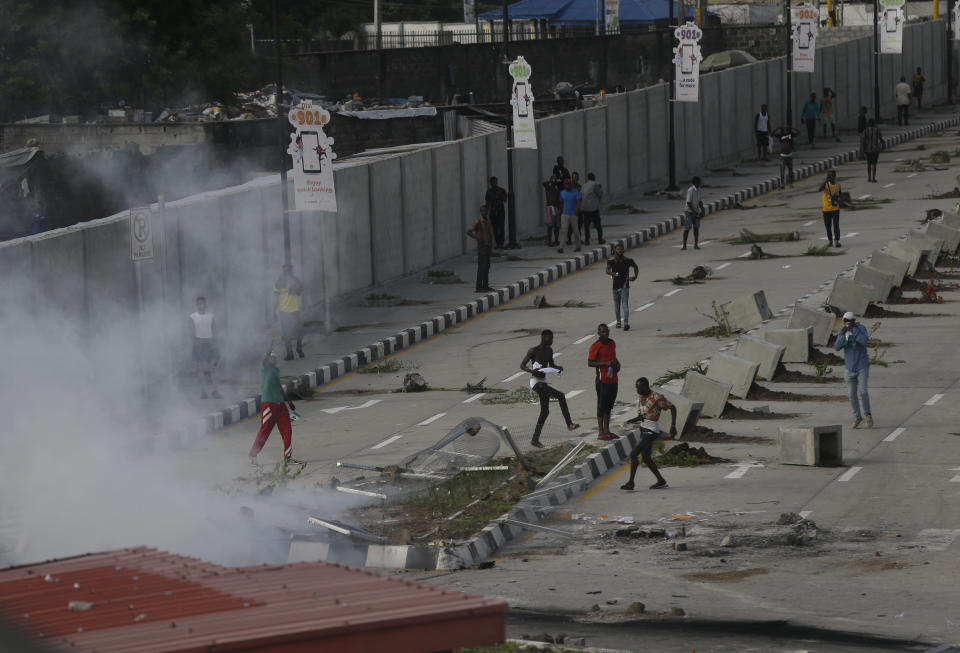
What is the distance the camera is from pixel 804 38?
4984 centimetres

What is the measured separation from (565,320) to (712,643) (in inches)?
726

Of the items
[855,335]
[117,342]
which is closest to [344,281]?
[117,342]

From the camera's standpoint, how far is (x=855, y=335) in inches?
836

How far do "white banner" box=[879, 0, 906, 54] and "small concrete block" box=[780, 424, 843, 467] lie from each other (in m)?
39.3

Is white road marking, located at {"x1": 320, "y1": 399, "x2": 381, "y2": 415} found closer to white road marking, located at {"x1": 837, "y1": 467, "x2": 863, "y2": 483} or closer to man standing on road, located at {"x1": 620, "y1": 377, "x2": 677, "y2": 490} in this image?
man standing on road, located at {"x1": 620, "y1": 377, "x2": 677, "y2": 490}

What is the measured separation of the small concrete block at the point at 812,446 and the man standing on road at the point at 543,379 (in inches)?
120

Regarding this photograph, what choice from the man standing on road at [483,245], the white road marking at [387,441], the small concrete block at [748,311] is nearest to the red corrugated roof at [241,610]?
the white road marking at [387,441]

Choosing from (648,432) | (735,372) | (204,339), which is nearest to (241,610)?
(648,432)

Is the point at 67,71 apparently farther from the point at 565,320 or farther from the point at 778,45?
the point at 778,45

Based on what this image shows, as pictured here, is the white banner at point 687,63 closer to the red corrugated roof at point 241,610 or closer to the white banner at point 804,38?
the white banner at point 804,38

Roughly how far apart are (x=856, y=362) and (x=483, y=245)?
40.8 ft

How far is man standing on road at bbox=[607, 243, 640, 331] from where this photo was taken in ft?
91.8

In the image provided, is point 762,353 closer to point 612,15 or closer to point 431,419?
point 431,419

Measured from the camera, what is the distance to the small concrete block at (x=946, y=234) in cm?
3484
